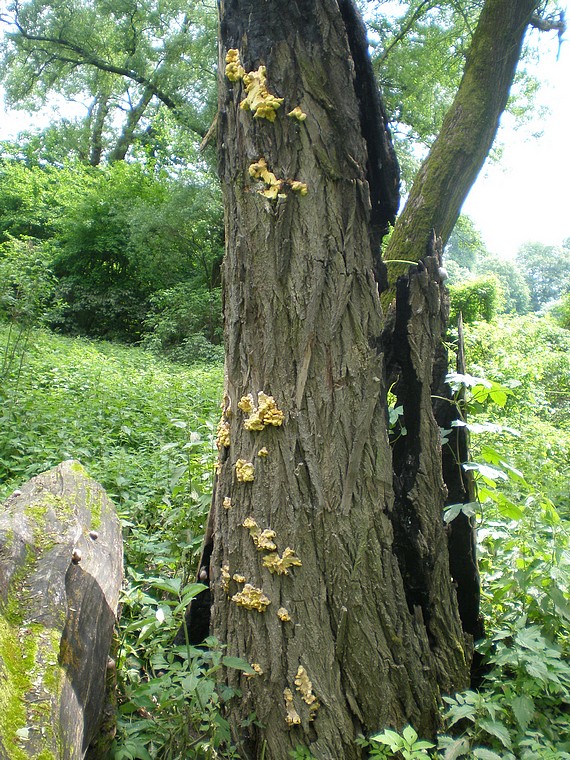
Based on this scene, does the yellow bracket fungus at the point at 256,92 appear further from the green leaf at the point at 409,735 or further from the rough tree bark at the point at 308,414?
the green leaf at the point at 409,735

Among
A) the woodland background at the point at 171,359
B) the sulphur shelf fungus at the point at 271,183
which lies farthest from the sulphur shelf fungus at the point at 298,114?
the woodland background at the point at 171,359

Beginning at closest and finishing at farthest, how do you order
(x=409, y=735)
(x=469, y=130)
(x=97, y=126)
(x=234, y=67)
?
(x=409, y=735) → (x=234, y=67) → (x=469, y=130) → (x=97, y=126)

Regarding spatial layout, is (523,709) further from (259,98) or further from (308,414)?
(259,98)

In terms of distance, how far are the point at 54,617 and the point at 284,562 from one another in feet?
2.40

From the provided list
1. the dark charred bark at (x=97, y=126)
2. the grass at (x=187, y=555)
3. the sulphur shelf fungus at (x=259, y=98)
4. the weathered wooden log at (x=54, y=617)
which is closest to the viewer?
the weathered wooden log at (x=54, y=617)

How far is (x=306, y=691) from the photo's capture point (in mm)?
1927

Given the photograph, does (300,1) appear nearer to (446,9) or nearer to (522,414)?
(522,414)

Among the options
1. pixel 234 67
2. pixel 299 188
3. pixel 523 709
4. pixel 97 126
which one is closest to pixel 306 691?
pixel 523 709

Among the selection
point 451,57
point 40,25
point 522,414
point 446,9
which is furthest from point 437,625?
point 40,25

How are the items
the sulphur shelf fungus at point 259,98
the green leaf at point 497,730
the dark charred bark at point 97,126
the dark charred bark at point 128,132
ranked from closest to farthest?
1. the green leaf at point 497,730
2. the sulphur shelf fungus at point 259,98
3. the dark charred bark at point 128,132
4. the dark charred bark at point 97,126

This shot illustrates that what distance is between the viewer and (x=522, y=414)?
741cm

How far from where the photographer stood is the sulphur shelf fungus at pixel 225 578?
209cm

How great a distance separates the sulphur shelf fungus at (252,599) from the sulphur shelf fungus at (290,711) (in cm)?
28

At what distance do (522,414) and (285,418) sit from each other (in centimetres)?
620
